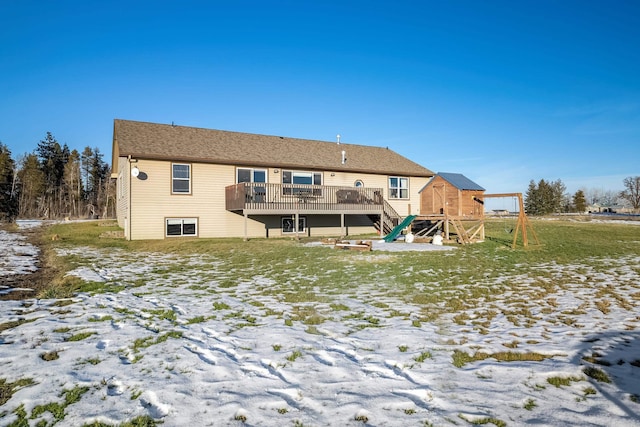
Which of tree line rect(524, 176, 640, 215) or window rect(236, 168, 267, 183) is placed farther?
tree line rect(524, 176, 640, 215)

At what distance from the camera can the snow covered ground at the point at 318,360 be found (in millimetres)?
3168

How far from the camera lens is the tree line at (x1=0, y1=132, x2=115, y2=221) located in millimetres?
55188

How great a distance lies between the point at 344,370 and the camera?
4.00 metres

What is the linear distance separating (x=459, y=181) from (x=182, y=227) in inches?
595

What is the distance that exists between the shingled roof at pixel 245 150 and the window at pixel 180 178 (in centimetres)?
42

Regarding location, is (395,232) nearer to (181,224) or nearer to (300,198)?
(300,198)

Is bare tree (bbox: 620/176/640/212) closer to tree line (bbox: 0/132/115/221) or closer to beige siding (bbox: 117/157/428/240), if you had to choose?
beige siding (bbox: 117/157/428/240)

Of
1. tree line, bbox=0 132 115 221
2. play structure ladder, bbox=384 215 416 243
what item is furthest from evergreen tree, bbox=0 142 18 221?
play structure ladder, bbox=384 215 416 243

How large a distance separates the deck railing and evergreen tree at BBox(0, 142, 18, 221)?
46124 millimetres

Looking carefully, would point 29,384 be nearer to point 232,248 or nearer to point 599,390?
point 599,390

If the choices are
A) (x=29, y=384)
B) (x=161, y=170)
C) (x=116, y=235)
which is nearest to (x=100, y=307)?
(x=29, y=384)

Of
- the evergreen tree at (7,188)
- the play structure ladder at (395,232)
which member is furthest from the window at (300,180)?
the evergreen tree at (7,188)

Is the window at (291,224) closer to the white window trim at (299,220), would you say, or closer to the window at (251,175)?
the white window trim at (299,220)

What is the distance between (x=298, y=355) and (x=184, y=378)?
129 centimetres
